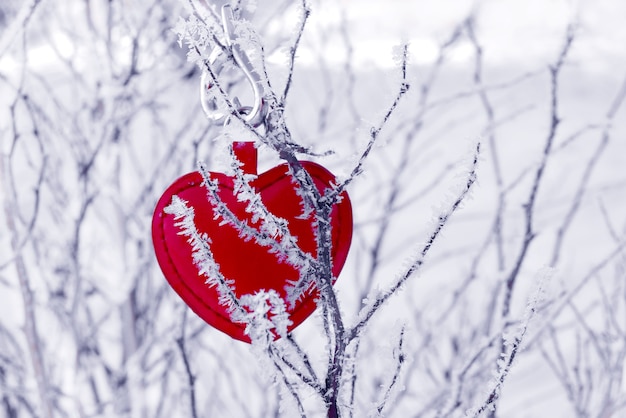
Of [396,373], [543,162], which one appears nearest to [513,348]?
[396,373]

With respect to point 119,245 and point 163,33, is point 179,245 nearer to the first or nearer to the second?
point 163,33

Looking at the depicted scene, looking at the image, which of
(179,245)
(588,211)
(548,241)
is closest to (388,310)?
(548,241)

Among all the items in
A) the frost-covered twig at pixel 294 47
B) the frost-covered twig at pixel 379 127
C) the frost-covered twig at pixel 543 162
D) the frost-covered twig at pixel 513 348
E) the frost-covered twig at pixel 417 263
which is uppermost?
the frost-covered twig at pixel 543 162

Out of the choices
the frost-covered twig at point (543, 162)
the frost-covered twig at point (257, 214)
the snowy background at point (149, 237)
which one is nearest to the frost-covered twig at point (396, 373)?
the snowy background at point (149, 237)

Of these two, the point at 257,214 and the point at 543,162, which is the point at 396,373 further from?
the point at 543,162

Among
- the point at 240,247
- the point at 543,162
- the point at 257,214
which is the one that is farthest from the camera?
the point at 543,162

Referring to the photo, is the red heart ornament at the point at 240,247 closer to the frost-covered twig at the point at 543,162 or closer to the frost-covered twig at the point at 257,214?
the frost-covered twig at the point at 257,214

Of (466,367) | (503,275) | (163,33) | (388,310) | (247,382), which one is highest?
(388,310)

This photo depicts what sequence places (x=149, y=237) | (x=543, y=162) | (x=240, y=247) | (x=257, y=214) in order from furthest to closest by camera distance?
(x=149, y=237) < (x=543, y=162) < (x=240, y=247) < (x=257, y=214)
